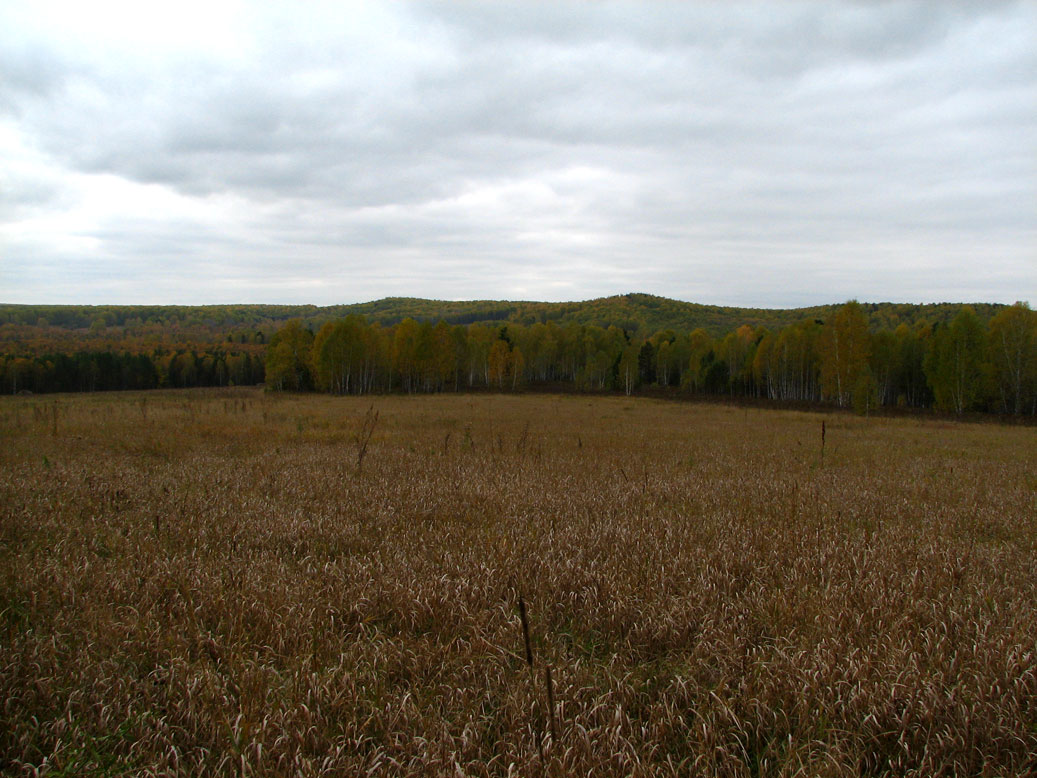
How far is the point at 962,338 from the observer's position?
50250 mm

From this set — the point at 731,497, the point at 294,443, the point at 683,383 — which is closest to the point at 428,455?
the point at 294,443

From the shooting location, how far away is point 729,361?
3278 inches

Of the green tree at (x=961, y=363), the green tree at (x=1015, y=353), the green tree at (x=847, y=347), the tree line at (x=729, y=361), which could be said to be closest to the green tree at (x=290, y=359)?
the tree line at (x=729, y=361)

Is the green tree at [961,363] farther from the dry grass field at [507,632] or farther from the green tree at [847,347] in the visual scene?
the dry grass field at [507,632]

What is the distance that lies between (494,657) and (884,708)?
243cm

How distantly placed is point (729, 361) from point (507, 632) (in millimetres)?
85879

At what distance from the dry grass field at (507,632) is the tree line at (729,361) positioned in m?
42.5

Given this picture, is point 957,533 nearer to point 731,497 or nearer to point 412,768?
point 731,497

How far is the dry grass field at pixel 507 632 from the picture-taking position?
2951mm

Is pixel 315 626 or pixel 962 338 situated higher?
pixel 962 338

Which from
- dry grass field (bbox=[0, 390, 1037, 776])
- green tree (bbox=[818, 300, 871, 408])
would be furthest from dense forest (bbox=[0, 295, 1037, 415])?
dry grass field (bbox=[0, 390, 1037, 776])

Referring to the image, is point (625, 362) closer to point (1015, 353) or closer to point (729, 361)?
point (729, 361)

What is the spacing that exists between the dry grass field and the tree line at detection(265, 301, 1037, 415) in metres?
42.5

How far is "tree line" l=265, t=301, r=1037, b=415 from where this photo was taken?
162 ft
